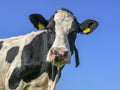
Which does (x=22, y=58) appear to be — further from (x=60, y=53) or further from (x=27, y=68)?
(x=60, y=53)

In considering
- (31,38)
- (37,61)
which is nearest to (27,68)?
(37,61)

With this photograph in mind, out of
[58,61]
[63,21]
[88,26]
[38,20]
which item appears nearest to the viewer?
[58,61]

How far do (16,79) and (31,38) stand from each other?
1.71 m

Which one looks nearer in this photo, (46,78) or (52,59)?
(52,59)

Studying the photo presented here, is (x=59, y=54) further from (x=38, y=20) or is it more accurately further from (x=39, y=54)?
(x=38, y=20)

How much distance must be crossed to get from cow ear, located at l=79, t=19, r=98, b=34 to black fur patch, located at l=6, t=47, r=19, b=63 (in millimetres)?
2470

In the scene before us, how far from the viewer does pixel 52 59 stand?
43.5 ft

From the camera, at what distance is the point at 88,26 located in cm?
1588

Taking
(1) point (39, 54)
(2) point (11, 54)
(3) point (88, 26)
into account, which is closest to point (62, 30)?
(1) point (39, 54)

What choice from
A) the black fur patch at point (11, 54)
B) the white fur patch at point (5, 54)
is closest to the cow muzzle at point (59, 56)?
the white fur patch at point (5, 54)

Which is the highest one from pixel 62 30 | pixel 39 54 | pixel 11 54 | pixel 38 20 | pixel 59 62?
pixel 38 20

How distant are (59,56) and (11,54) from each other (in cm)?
309

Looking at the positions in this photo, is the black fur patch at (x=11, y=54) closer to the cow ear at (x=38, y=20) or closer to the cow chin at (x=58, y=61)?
the cow ear at (x=38, y=20)

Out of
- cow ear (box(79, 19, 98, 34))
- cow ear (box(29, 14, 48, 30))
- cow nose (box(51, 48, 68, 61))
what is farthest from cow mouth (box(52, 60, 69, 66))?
cow ear (box(79, 19, 98, 34))
